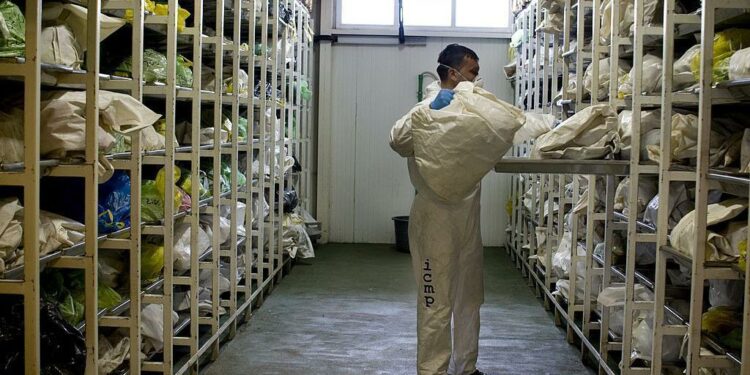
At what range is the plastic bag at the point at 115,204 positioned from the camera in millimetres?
3445

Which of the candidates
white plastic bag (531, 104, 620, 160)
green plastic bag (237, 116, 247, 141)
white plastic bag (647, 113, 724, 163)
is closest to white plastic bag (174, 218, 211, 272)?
green plastic bag (237, 116, 247, 141)

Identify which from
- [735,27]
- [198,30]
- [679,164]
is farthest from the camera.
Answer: [198,30]

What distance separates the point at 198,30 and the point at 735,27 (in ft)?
8.63

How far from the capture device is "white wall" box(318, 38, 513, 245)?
31.2 ft

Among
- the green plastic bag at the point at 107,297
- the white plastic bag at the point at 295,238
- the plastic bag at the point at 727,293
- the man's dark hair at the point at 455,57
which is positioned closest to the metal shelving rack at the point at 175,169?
the green plastic bag at the point at 107,297

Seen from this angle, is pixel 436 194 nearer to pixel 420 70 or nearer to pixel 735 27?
pixel 735 27

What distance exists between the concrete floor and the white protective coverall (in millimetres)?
640

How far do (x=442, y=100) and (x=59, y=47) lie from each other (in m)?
1.72

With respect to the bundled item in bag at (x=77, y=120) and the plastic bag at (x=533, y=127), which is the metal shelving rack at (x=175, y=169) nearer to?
the bundled item in bag at (x=77, y=120)

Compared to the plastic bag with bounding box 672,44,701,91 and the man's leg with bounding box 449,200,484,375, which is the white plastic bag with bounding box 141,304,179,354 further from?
the plastic bag with bounding box 672,44,701,91

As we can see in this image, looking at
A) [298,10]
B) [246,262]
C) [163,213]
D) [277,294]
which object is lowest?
[277,294]

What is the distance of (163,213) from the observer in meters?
3.96

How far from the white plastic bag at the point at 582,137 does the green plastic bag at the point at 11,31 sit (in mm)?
2258

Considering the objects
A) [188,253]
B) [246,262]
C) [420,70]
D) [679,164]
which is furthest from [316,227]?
[679,164]
